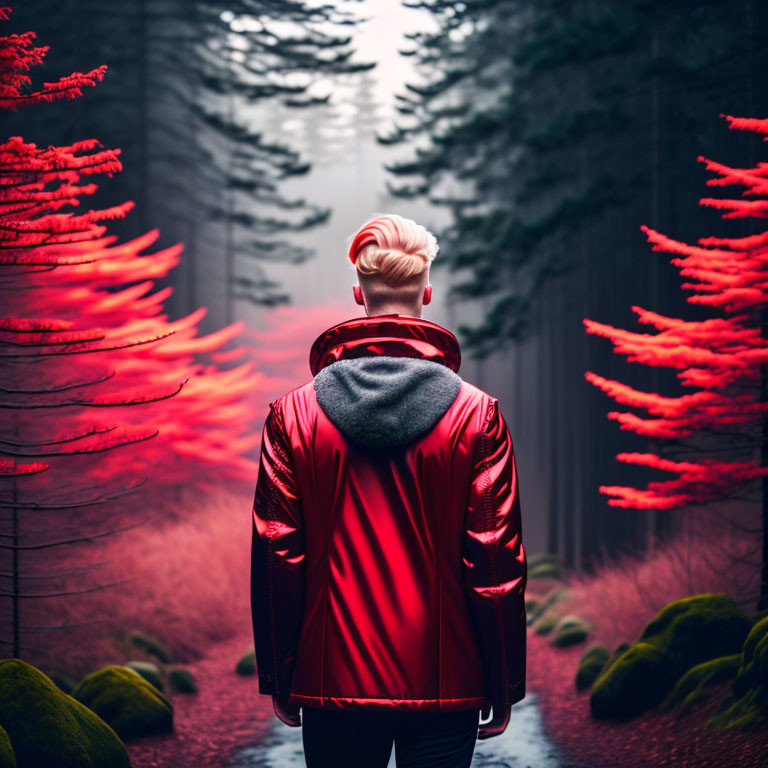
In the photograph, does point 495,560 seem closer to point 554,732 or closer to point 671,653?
point 671,653

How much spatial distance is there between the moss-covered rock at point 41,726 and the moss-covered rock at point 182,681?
3691 mm

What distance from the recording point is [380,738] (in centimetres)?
261

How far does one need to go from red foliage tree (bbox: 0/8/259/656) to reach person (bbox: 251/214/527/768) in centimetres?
318

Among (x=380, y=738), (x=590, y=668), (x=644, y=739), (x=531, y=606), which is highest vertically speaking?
(x=380, y=738)

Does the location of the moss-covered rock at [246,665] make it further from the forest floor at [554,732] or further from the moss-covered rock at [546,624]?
the moss-covered rock at [546,624]

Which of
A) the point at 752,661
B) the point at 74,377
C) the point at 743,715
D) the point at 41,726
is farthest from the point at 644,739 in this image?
the point at 74,377

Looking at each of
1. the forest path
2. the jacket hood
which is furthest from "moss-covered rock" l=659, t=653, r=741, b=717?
the jacket hood

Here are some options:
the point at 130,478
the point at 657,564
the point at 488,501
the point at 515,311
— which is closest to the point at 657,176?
the point at 515,311

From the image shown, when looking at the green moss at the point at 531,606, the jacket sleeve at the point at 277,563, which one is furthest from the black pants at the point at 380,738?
the green moss at the point at 531,606

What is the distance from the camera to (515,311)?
14531 mm

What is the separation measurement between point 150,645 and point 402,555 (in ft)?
27.6

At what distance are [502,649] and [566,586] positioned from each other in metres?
13.4

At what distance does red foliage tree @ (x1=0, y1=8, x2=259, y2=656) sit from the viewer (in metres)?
5.52

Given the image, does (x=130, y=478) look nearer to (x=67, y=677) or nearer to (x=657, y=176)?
(x=67, y=677)
